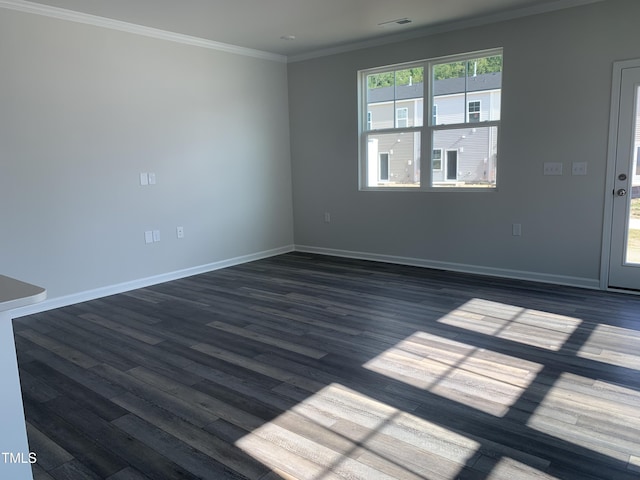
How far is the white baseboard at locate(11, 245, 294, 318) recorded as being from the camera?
13.8 feet

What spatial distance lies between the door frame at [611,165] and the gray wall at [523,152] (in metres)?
0.05

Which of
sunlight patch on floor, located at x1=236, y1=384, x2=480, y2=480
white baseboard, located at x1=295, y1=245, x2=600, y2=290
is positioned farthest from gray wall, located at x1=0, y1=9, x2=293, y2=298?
sunlight patch on floor, located at x1=236, y1=384, x2=480, y2=480

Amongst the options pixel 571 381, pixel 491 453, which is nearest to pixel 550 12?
pixel 571 381

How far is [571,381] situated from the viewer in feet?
8.77

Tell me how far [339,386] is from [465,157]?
11.3 feet

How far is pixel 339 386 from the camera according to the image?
270cm

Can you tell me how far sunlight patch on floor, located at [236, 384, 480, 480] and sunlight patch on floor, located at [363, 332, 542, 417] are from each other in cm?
36

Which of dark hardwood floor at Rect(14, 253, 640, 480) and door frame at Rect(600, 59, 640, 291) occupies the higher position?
door frame at Rect(600, 59, 640, 291)

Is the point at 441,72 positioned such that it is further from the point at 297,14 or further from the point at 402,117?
the point at 297,14

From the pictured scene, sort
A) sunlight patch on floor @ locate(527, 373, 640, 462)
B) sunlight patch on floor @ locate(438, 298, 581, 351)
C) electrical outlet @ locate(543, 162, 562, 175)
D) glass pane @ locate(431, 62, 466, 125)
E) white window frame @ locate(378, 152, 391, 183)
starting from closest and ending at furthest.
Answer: sunlight patch on floor @ locate(527, 373, 640, 462)
sunlight patch on floor @ locate(438, 298, 581, 351)
electrical outlet @ locate(543, 162, 562, 175)
glass pane @ locate(431, 62, 466, 125)
white window frame @ locate(378, 152, 391, 183)

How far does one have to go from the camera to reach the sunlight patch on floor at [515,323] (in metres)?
3.31

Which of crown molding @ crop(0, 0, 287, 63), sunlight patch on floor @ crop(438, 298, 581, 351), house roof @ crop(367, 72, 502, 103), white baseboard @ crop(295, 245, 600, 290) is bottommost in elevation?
sunlight patch on floor @ crop(438, 298, 581, 351)

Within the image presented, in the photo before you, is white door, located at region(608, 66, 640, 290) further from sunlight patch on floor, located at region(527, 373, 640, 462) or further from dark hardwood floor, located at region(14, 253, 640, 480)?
sunlight patch on floor, located at region(527, 373, 640, 462)

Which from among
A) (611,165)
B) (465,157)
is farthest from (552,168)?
(465,157)
